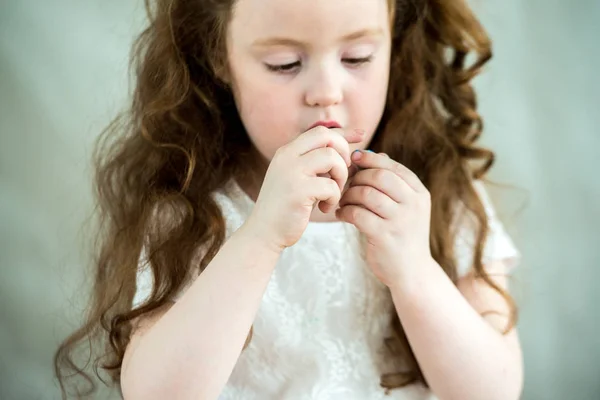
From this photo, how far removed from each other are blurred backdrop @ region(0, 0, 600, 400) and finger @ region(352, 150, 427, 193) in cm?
32

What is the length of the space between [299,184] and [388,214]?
0.39 ft

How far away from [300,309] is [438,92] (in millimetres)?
377

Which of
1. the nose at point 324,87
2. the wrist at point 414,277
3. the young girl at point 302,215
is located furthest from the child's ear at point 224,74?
the wrist at point 414,277

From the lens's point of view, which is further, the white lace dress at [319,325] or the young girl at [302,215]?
the white lace dress at [319,325]

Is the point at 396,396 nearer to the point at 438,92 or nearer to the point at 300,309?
the point at 300,309

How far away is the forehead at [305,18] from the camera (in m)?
0.73

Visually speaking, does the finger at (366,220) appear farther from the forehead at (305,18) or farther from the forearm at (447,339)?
the forehead at (305,18)

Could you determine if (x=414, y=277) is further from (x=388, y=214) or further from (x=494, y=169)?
(x=494, y=169)

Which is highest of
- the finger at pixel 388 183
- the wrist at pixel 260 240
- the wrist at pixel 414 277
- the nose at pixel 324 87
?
the nose at pixel 324 87

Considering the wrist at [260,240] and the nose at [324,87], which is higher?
the nose at [324,87]

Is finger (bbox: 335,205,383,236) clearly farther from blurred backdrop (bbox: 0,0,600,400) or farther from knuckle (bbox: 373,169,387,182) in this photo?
blurred backdrop (bbox: 0,0,600,400)

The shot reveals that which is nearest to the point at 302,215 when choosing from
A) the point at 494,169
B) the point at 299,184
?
the point at 299,184

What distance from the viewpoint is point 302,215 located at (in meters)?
0.74

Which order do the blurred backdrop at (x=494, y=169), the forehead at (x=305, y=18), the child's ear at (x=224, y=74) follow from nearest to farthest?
the forehead at (x=305, y=18)
the child's ear at (x=224, y=74)
the blurred backdrop at (x=494, y=169)
